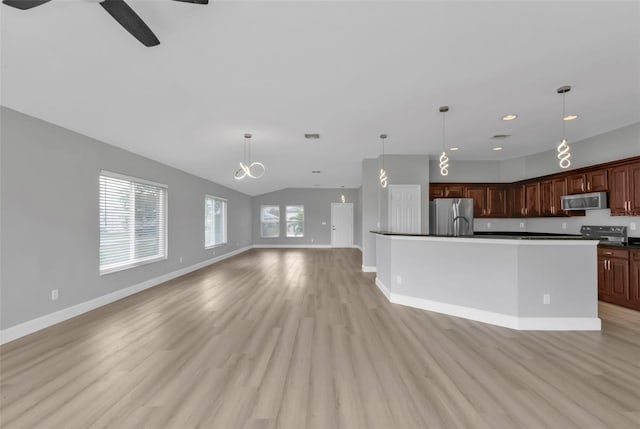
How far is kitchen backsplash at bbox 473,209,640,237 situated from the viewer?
418 centimetres

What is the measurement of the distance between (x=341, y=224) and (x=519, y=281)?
8.79 m

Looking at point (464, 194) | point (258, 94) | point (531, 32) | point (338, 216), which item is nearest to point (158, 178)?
point (258, 94)

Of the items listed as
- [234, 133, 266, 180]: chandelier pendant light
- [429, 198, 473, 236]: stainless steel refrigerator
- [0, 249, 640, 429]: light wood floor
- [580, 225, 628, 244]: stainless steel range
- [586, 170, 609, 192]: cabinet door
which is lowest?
[0, 249, 640, 429]: light wood floor

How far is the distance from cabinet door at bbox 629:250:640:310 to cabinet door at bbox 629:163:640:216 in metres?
0.67

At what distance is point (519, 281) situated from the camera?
10.3 feet

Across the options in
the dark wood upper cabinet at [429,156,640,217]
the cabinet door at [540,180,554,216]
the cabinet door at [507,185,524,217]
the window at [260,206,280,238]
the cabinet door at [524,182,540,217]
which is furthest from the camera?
the window at [260,206,280,238]

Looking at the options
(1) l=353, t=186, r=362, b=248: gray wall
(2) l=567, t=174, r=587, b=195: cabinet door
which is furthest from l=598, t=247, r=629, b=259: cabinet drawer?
(1) l=353, t=186, r=362, b=248: gray wall

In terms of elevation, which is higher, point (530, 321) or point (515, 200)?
point (515, 200)

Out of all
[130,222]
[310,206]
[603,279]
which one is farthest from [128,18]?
[310,206]

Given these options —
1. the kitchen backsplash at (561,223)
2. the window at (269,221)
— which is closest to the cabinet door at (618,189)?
the kitchen backsplash at (561,223)

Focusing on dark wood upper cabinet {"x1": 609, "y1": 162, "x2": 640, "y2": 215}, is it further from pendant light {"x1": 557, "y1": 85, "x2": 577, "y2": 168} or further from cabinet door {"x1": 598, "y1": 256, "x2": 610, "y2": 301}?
pendant light {"x1": 557, "y1": 85, "x2": 577, "y2": 168}

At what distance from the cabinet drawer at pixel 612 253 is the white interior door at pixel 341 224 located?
27.2 feet

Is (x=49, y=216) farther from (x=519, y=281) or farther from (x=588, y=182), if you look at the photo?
(x=588, y=182)

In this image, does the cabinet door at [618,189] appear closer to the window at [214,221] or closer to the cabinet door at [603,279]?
the cabinet door at [603,279]
